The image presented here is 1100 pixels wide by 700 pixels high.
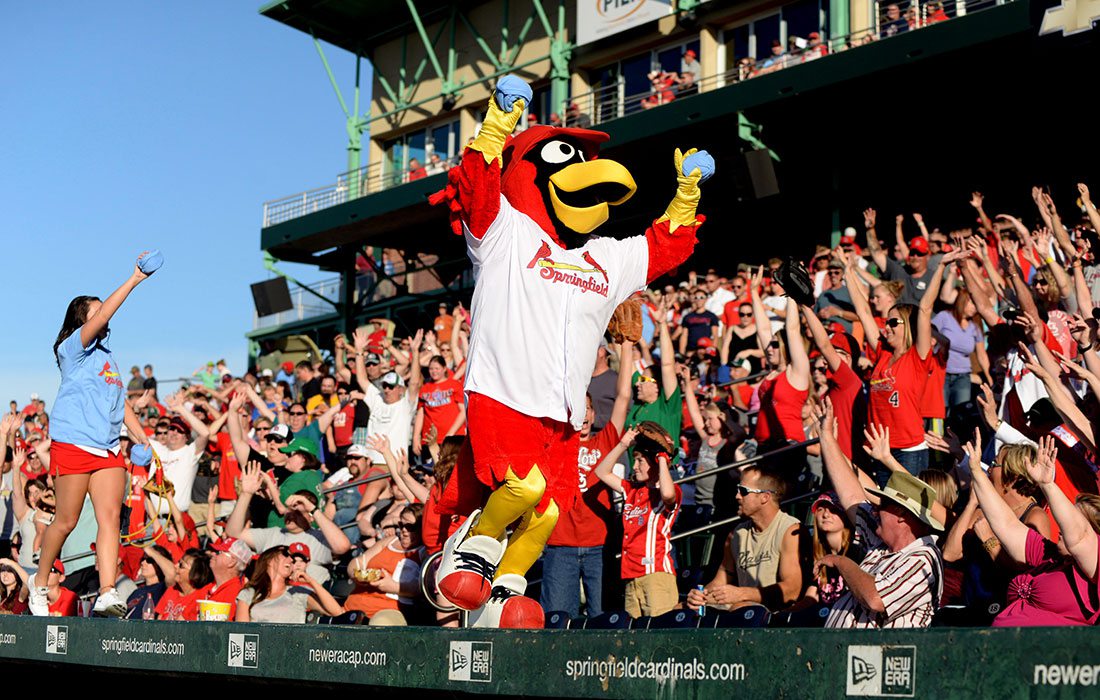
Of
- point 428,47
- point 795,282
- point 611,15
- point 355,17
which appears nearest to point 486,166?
point 795,282

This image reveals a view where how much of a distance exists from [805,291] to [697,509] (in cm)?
267

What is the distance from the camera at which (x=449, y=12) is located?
2638cm

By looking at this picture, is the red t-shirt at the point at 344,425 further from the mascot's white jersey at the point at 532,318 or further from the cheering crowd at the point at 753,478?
the mascot's white jersey at the point at 532,318

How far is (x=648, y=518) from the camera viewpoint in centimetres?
799

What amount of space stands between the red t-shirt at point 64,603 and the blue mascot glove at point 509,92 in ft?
20.1

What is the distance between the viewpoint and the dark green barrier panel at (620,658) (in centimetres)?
328

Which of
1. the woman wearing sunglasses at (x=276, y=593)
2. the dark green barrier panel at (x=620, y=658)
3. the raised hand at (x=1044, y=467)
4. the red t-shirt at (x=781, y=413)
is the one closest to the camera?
the dark green barrier panel at (x=620, y=658)

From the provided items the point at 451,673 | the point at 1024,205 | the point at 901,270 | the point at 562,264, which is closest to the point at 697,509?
the point at 901,270

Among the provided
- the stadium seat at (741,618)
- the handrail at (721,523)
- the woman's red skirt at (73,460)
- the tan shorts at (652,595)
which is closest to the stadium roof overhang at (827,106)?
the handrail at (721,523)

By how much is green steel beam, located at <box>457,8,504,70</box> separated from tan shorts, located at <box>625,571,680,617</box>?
1836 centimetres

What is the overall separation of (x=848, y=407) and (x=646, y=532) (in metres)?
1.71

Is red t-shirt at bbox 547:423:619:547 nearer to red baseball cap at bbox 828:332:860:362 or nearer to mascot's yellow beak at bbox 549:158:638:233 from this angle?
red baseball cap at bbox 828:332:860:362

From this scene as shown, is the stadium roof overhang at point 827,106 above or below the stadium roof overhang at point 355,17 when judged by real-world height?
below

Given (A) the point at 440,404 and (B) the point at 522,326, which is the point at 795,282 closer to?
(B) the point at 522,326
